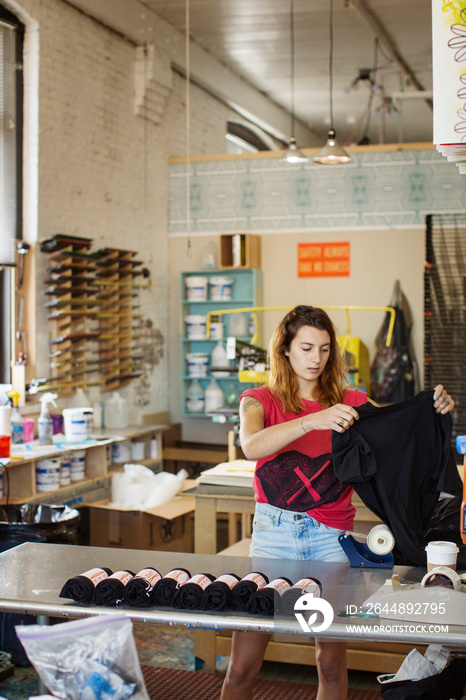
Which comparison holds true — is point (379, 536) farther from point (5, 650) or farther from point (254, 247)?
point (254, 247)

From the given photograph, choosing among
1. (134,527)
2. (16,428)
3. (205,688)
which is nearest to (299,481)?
(205,688)

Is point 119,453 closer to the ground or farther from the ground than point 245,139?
closer to the ground

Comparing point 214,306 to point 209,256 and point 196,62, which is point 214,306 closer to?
point 209,256

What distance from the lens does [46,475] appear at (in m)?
5.07

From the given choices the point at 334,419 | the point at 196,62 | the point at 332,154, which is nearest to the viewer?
the point at 334,419

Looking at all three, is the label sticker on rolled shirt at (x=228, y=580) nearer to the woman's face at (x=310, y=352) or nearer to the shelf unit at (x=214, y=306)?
the woman's face at (x=310, y=352)

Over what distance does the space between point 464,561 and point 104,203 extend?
5104 mm

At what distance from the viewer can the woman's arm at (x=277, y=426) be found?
2.47m

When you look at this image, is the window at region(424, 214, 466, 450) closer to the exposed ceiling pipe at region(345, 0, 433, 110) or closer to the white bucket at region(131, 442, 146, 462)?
the exposed ceiling pipe at region(345, 0, 433, 110)

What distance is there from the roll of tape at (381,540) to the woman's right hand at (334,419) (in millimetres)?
330

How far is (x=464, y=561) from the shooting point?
8.18 ft

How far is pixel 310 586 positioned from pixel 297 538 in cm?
46

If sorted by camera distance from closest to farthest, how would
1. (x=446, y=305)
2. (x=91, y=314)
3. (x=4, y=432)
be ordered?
(x=4, y=432), (x=91, y=314), (x=446, y=305)

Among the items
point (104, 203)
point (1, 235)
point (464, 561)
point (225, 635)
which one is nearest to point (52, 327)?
point (1, 235)
